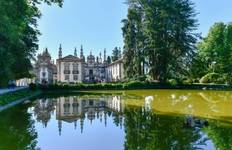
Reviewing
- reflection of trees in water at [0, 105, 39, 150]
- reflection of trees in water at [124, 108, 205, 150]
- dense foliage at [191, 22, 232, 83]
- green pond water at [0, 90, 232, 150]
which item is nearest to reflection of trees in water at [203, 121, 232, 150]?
green pond water at [0, 90, 232, 150]

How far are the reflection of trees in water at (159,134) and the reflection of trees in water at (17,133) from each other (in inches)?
135

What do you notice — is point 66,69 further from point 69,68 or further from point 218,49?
point 218,49

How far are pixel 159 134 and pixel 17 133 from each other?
554cm

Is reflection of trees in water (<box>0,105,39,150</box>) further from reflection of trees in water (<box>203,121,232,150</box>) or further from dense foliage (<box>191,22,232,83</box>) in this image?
dense foliage (<box>191,22,232,83</box>)

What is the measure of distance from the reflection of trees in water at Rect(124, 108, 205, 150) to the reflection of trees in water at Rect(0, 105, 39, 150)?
3.42 m

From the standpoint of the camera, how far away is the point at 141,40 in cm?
5912

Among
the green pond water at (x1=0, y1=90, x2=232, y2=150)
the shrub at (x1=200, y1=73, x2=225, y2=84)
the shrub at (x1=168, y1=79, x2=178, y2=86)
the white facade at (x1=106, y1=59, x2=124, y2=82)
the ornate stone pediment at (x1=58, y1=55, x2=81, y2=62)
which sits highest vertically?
the ornate stone pediment at (x1=58, y1=55, x2=81, y2=62)

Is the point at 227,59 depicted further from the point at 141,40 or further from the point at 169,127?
the point at 169,127

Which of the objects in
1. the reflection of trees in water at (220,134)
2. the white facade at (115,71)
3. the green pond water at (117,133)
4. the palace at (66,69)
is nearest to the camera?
the reflection of trees in water at (220,134)

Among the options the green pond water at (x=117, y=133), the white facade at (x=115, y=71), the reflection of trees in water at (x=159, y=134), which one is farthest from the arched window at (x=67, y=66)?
the reflection of trees in water at (x=159, y=134)

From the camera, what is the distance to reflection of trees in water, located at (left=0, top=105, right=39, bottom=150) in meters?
12.0

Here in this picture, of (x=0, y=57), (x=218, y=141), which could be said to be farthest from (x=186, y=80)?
(x=218, y=141)

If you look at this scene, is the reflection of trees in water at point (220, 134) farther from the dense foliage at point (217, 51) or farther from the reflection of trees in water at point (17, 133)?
the dense foliage at point (217, 51)

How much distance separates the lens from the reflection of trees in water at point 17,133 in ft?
39.2
